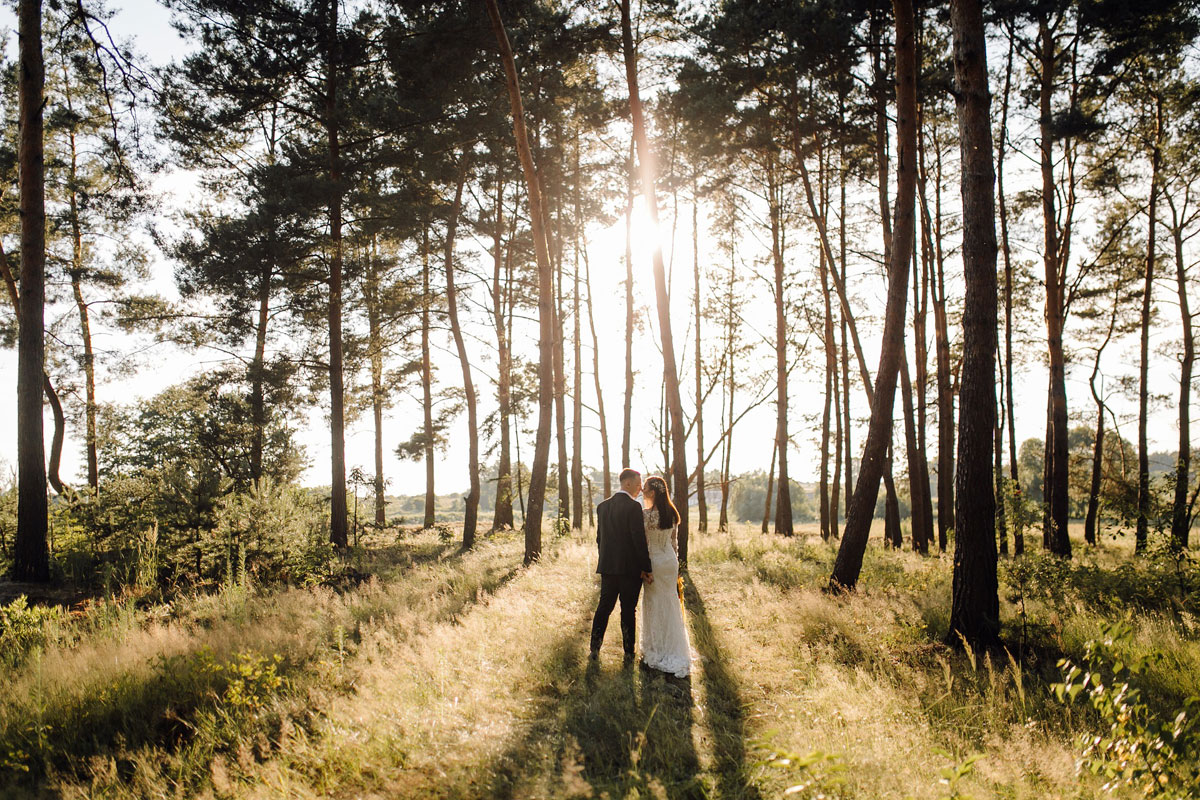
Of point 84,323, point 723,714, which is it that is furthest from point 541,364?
point 84,323

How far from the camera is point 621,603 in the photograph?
254 inches

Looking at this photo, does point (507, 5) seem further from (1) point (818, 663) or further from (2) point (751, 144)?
(1) point (818, 663)

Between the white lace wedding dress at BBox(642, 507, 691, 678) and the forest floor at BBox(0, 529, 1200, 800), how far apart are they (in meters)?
0.24

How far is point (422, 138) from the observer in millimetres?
13984

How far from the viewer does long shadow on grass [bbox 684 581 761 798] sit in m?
3.85

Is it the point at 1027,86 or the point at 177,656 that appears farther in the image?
the point at 1027,86

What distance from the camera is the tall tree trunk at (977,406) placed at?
20.8 ft

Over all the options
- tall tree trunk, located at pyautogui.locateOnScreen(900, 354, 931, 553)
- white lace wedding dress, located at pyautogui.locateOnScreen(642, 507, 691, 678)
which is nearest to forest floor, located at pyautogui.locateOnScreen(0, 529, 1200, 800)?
white lace wedding dress, located at pyautogui.locateOnScreen(642, 507, 691, 678)

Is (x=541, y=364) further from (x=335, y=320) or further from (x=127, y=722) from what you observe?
(x=127, y=722)

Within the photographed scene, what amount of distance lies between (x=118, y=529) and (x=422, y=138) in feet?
32.2

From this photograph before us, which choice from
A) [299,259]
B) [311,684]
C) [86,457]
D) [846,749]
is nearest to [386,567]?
[299,259]

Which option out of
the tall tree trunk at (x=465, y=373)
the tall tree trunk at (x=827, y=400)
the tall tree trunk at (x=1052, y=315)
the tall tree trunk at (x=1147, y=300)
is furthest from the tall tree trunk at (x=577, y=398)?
the tall tree trunk at (x=1147, y=300)

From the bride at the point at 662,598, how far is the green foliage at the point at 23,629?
231 inches

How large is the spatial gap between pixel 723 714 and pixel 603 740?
1.14 m
